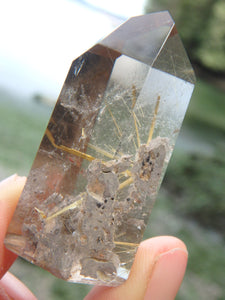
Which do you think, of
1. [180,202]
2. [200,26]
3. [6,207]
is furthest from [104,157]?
[200,26]

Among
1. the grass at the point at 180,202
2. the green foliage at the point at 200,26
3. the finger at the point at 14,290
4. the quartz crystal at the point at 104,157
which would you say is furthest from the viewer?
the green foliage at the point at 200,26

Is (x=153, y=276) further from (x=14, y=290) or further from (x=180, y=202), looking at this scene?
(x=180, y=202)

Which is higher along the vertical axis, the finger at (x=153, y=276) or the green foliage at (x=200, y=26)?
the green foliage at (x=200, y=26)

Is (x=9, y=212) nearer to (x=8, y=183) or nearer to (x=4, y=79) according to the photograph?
(x=8, y=183)

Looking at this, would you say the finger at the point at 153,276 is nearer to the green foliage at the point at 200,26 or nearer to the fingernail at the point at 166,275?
the fingernail at the point at 166,275

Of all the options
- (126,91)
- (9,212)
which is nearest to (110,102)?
(126,91)

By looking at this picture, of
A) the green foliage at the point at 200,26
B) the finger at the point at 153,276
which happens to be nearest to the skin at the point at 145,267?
the finger at the point at 153,276

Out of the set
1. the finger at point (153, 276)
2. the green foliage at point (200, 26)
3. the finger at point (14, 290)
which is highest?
the green foliage at point (200, 26)
